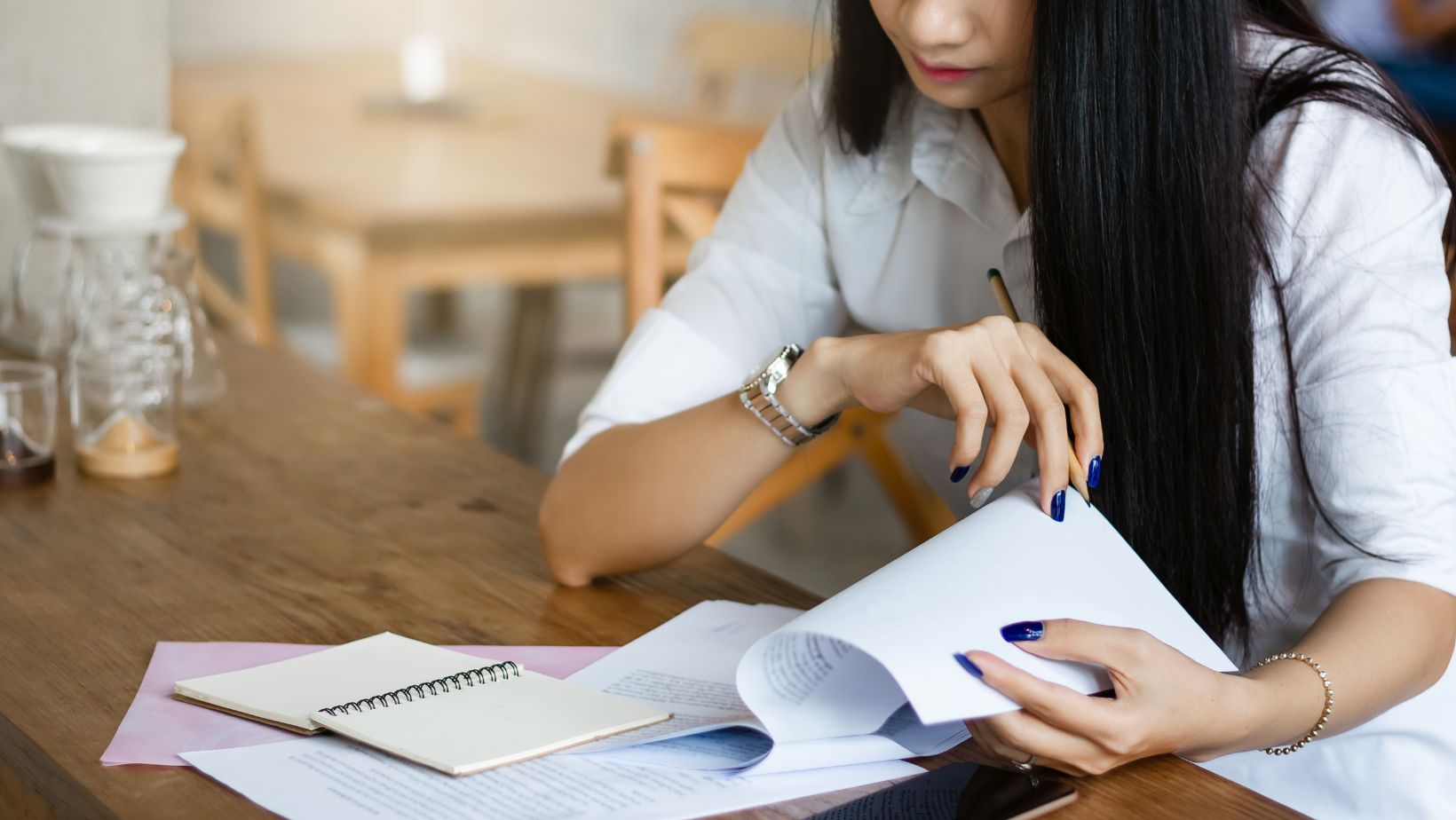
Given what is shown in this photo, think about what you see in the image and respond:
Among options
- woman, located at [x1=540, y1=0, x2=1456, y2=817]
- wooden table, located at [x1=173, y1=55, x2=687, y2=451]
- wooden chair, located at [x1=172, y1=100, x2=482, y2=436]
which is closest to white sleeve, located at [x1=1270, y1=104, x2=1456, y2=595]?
woman, located at [x1=540, y1=0, x2=1456, y2=817]

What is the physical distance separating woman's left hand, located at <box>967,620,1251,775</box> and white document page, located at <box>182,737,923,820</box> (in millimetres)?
64

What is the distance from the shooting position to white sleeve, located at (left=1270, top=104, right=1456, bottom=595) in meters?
0.86

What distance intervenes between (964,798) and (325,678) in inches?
13.3

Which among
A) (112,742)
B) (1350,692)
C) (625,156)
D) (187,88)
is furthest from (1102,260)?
(187,88)

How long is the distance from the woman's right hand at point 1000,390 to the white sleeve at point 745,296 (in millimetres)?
Result: 239

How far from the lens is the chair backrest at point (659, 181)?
1.54 meters

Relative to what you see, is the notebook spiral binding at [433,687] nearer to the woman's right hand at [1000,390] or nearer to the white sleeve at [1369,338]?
the woman's right hand at [1000,390]

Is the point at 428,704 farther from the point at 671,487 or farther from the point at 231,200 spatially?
the point at 231,200

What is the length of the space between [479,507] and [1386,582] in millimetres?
616

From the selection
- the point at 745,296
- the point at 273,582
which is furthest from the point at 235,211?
the point at 273,582

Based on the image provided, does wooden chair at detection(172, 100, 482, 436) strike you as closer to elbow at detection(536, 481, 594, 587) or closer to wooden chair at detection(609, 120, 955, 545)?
wooden chair at detection(609, 120, 955, 545)

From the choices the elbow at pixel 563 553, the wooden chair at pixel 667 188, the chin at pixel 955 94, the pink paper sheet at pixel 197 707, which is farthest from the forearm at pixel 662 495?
the wooden chair at pixel 667 188

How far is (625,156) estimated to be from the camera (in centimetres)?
158

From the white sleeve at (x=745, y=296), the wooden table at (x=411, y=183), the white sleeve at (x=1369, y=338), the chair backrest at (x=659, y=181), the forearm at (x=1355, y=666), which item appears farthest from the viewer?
the wooden table at (x=411, y=183)
